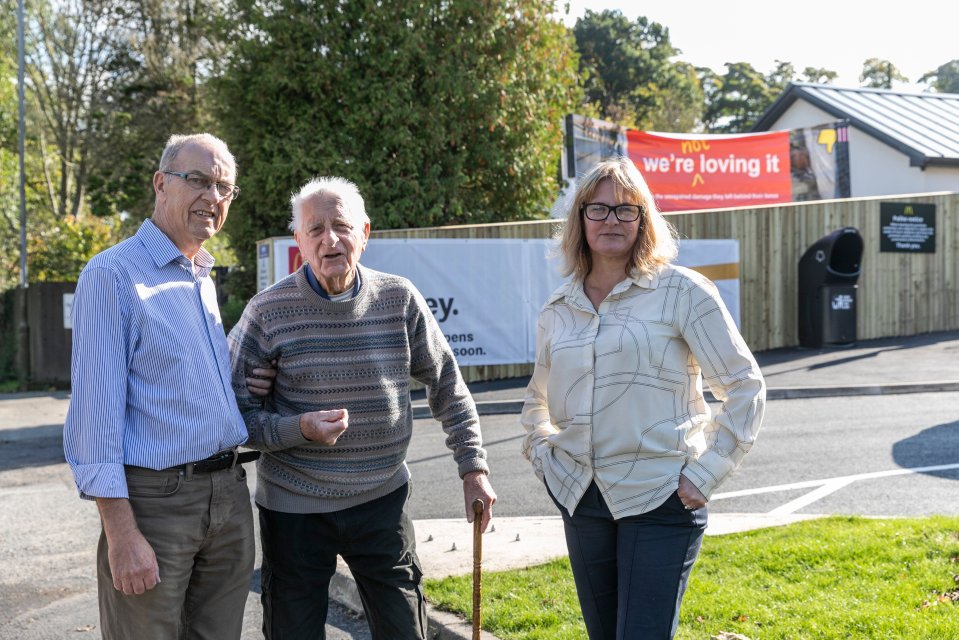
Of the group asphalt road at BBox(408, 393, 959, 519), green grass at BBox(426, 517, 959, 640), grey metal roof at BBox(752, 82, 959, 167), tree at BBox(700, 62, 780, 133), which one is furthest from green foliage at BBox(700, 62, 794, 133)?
green grass at BBox(426, 517, 959, 640)

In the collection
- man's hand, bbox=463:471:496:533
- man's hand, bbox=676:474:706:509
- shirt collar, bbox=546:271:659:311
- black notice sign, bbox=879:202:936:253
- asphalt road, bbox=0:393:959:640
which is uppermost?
black notice sign, bbox=879:202:936:253

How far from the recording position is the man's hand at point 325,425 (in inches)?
114

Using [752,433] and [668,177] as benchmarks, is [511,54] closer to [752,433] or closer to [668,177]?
[668,177]

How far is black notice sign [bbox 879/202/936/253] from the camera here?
18.1m

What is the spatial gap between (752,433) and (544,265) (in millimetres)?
12017

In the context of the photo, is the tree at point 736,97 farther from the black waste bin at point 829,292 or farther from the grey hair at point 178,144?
the grey hair at point 178,144

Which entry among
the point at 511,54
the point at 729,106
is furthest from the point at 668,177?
the point at 729,106

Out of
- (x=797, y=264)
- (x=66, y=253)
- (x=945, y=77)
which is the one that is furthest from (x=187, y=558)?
(x=945, y=77)

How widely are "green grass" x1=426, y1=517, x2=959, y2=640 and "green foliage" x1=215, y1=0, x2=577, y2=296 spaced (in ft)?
35.9

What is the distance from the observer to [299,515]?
316cm

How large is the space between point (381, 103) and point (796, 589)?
11875 millimetres

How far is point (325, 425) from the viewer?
289 cm

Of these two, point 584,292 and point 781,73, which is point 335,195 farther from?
point 781,73

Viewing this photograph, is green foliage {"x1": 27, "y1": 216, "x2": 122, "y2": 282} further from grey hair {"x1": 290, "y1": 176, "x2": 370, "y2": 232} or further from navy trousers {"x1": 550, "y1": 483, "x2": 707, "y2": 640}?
navy trousers {"x1": 550, "y1": 483, "x2": 707, "y2": 640}
